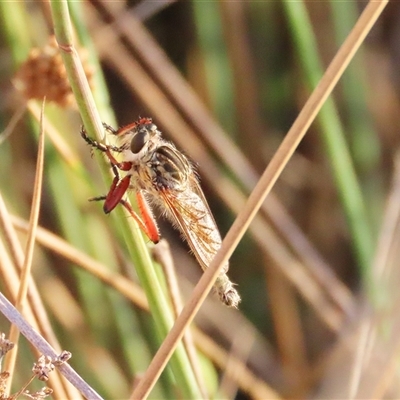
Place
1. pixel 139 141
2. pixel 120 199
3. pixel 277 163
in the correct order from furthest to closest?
pixel 139 141, pixel 120 199, pixel 277 163

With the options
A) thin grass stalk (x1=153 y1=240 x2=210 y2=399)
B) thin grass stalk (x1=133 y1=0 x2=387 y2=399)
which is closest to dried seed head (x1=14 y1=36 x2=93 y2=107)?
thin grass stalk (x1=153 y1=240 x2=210 y2=399)

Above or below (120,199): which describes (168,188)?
above

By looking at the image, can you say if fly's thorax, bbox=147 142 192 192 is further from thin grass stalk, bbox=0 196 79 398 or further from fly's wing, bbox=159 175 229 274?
thin grass stalk, bbox=0 196 79 398

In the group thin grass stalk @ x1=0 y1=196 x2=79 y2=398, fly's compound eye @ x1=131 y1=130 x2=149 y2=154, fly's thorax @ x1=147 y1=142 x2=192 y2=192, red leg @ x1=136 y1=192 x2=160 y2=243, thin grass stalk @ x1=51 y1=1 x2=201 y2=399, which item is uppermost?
fly's thorax @ x1=147 y1=142 x2=192 y2=192

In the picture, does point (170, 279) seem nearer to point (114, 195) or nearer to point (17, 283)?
point (114, 195)

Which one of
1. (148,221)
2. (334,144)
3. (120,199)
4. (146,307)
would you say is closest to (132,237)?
(120,199)

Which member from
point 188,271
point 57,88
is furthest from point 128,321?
point 57,88

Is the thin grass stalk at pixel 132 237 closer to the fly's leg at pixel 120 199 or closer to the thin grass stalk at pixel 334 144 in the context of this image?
the fly's leg at pixel 120 199
